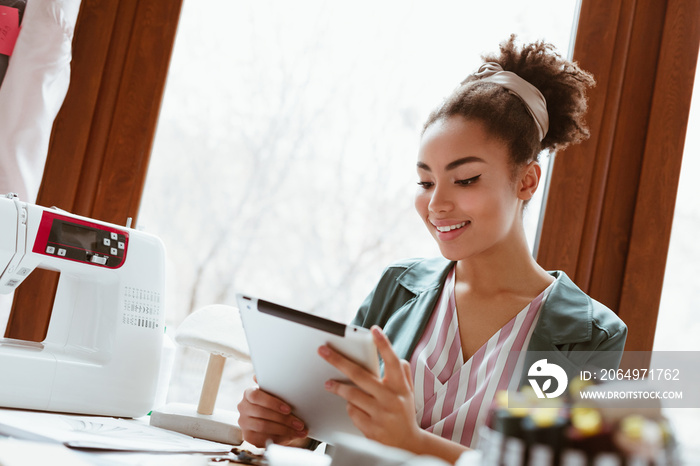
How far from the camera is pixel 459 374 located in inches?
47.3

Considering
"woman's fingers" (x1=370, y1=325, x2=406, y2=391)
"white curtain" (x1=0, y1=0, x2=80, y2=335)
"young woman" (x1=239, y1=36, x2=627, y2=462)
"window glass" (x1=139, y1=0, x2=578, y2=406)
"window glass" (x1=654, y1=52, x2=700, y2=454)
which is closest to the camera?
"woman's fingers" (x1=370, y1=325, x2=406, y2=391)

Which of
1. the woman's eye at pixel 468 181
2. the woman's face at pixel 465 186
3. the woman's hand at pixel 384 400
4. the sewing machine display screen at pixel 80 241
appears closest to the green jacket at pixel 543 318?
the woman's face at pixel 465 186

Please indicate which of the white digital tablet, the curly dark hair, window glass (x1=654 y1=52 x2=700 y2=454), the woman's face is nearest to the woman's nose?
the woman's face

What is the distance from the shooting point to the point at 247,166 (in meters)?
1.80

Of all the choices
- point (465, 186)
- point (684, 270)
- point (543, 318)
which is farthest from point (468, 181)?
point (684, 270)

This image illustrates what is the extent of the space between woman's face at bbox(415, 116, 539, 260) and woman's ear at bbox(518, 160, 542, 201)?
0.11 feet

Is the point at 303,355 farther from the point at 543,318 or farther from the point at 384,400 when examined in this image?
the point at 543,318

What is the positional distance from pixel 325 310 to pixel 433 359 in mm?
574

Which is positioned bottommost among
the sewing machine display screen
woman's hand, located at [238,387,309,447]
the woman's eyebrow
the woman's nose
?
woman's hand, located at [238,387,309,447]

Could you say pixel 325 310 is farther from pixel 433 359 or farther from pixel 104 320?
pixel 104 320

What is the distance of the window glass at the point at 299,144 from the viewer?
1.78 meters

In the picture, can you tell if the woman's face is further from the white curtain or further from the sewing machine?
the white curtain

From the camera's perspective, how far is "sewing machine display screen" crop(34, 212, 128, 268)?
1131 mm

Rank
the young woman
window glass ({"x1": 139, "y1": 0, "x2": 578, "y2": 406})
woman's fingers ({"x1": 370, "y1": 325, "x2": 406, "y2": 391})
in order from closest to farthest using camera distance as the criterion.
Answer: woman's fingers ({"x1": 370, "y1": 325, "x2": 406, "y2": 391}) → the young woman → window glass ({"x1": 139, "y1": 0, "x2": 578, "y2": 406})
